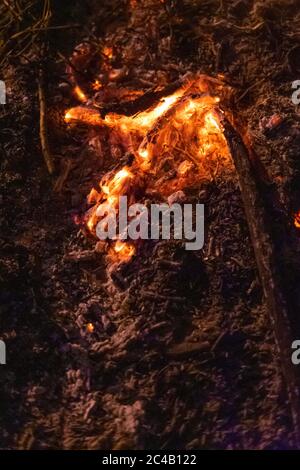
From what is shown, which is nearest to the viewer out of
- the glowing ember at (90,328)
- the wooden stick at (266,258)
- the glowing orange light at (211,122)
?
the wooden stick at (266,258)

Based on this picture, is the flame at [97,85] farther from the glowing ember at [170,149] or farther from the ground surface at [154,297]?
the glowing ember at [170,149]

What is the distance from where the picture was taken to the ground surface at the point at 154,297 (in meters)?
2.69

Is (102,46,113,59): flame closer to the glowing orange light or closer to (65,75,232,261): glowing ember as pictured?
(65,75,232,261): glowing ember

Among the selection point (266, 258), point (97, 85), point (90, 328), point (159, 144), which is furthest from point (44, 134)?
point (266, 258)

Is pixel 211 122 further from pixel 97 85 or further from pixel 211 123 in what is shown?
pixel 97 85

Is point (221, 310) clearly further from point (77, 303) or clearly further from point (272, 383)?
Answer: point (77, 303)

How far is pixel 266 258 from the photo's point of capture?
9.20ft

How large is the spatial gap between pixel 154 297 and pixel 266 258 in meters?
0.69

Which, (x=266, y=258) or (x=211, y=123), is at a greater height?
(x=211, y=123)

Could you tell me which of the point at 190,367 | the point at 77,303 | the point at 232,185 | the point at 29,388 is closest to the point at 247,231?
the point at 232,185

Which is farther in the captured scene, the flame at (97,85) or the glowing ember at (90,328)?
the flame at (97,85)

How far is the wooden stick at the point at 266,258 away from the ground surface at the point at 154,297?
6 cm

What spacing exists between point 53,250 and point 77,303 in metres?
0.38

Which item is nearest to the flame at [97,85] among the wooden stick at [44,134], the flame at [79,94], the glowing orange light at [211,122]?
the flame at [79,94]
